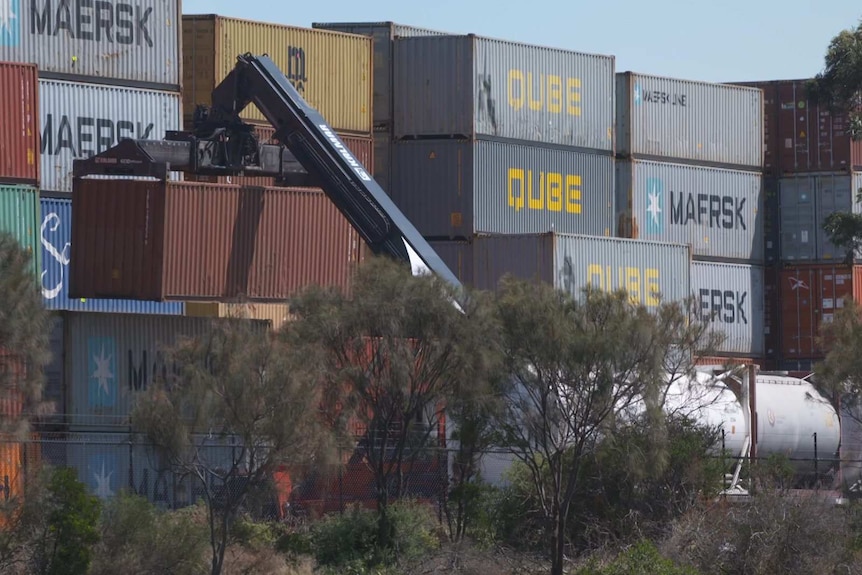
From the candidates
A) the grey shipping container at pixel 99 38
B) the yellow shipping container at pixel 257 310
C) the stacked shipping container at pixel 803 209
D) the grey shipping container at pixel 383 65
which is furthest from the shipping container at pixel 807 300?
the grey shipping container at pixel 99 38

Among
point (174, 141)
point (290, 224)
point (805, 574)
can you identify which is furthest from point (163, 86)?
point (805, 574)

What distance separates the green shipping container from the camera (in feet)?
95.2

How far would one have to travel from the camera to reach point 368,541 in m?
24.1

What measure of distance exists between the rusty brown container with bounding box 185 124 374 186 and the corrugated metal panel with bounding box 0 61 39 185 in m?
4.20

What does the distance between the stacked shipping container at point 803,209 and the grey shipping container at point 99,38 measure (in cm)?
1945

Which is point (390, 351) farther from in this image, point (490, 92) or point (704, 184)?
point (704, 184)

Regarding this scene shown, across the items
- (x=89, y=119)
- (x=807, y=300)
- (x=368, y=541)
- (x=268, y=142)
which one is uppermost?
(x=89, y=119)

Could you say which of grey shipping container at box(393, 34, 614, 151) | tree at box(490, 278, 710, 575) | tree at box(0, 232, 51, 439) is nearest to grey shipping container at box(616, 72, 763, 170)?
grey shipping container at box(393, 34, 614, 151)

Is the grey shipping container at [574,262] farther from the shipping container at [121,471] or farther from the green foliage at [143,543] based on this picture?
the green foliage at [143,543]

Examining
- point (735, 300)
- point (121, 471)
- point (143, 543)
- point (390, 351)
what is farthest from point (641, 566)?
point (735, 300)

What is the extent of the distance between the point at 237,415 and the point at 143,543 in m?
2.22

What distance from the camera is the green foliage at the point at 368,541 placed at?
23844 millimetres

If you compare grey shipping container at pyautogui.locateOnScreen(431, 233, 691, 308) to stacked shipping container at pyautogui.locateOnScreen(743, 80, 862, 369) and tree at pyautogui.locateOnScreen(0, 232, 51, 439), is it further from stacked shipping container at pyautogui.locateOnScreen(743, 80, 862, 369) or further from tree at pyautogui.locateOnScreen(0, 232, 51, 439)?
tree at pyautogui.locateOnScreen(0, 232, 51, 439)

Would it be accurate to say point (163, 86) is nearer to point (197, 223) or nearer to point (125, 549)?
point (197, 223)
